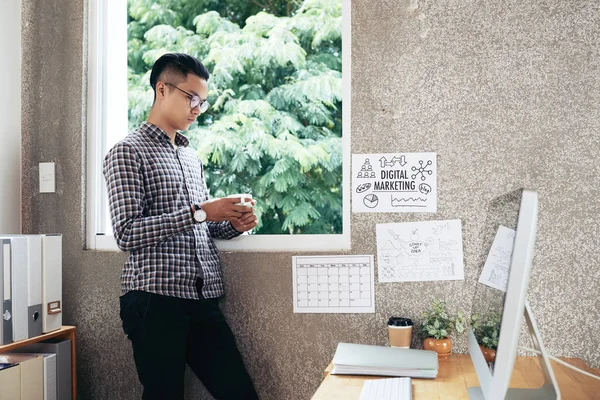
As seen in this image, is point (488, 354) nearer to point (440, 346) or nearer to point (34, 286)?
point (440, 346)

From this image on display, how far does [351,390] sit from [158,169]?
108 centimetres

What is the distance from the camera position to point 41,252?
225 centimetres

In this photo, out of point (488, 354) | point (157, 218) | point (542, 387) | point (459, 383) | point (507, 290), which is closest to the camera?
point (507, 290)

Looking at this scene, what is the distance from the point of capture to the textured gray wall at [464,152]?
6.92 ft

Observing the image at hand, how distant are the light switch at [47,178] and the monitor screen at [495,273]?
1891 mm

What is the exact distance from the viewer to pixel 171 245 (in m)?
2.14

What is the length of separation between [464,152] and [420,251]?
0.41 metres

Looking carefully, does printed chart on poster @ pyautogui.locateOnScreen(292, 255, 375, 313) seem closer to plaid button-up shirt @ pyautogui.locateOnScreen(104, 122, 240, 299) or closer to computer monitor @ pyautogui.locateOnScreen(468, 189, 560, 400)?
plaid button-up shirt @ pyautogui.locateOnScreen(104, 122, 240, 299)

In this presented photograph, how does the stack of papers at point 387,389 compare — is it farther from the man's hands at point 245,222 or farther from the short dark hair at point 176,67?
the short dark hair at point 176,67

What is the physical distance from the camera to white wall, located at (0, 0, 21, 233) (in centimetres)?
254

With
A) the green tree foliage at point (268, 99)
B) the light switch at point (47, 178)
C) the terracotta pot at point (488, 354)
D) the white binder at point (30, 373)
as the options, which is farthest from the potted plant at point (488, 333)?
the light switch at point (47, 178)

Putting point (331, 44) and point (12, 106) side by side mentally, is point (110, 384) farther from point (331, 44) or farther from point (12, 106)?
point (331, 44)

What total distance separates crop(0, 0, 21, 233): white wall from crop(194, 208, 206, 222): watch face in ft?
3.47

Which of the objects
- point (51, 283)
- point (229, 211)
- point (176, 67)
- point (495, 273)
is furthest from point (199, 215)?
point (495, 273)
